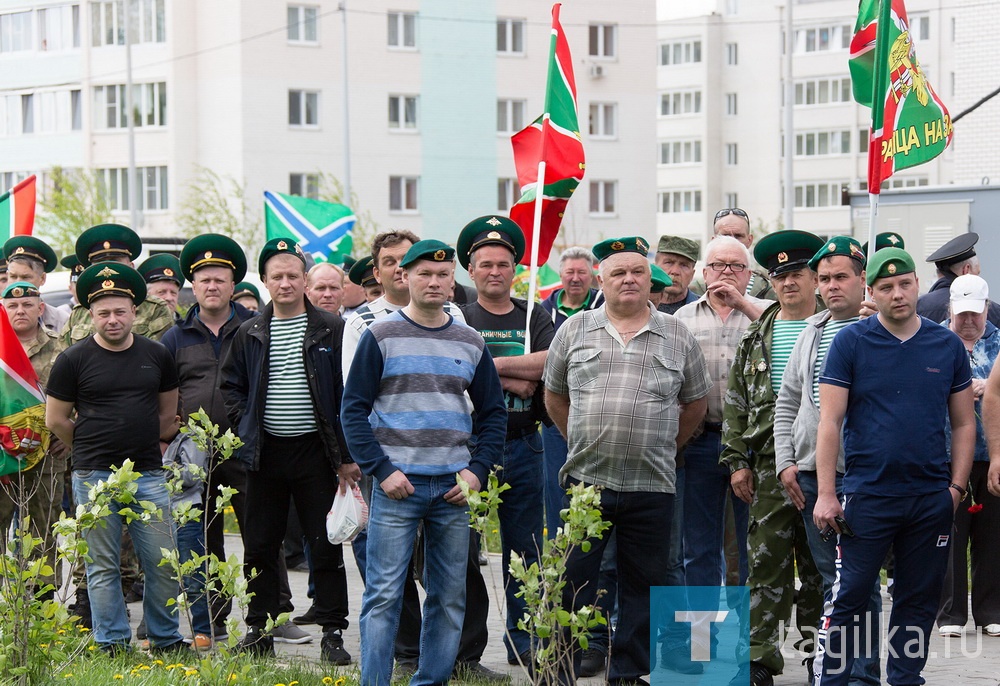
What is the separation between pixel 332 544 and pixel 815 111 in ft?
261

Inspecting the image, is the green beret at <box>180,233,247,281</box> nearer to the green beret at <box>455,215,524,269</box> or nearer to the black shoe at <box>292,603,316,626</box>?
the green beret at <box>455,215,524,269</box>

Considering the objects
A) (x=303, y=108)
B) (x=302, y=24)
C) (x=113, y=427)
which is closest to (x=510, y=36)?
(x=302, y=24)

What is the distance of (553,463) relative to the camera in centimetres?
867

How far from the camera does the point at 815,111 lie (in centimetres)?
8419

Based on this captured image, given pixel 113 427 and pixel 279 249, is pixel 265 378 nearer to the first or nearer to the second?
pixel 279 249

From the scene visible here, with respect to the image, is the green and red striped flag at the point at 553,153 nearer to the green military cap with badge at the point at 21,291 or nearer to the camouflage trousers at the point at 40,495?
the green military cap with badge at the point at 21,291

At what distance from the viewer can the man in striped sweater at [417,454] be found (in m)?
6.97

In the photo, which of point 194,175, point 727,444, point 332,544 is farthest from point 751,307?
point 194,175

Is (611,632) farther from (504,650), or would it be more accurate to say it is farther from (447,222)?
(447,222)

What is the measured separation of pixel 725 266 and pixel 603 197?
52.2m

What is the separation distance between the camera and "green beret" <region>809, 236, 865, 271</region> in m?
7.20

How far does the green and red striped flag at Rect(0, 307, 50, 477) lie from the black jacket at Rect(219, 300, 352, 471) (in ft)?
4.49

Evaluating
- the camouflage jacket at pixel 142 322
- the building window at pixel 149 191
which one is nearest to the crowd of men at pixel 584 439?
the camouflage jacket at pixel 142 322

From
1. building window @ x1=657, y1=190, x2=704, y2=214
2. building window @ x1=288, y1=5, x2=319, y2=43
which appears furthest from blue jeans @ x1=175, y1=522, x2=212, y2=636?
building window @ x1=657, y1=190, x2=704, y2=214
